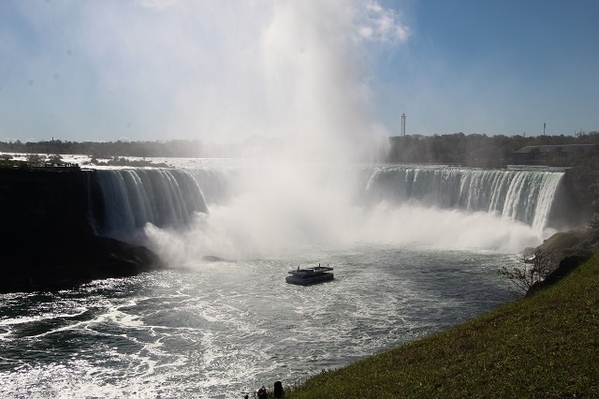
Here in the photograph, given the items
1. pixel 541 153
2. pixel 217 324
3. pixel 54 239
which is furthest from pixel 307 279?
pixel 541 153

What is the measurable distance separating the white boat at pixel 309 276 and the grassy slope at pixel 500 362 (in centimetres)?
1306

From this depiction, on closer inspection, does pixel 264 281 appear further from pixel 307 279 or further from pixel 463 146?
pixel 463 146

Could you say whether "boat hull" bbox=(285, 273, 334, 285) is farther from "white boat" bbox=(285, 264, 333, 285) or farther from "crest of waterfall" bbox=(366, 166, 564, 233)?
"crest of waterfall" bbox=(366, 166, 564, 233)

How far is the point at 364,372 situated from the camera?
1265cm

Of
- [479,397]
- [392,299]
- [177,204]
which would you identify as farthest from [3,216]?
[479,397]

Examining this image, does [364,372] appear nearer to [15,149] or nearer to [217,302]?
[217,302]

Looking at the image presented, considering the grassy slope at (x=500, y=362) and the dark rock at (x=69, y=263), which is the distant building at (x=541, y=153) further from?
the grassy slope at (x=500, y=362)

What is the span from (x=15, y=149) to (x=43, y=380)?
9992cm

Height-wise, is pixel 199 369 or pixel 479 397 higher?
pixel 479 397

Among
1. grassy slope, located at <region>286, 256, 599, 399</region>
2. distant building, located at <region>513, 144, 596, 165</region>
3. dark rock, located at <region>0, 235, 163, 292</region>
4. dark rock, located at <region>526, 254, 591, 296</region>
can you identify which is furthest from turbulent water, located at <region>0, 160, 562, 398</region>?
distant building, located at <region>513, 144, 596, 165</region>

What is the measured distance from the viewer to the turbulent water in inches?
673

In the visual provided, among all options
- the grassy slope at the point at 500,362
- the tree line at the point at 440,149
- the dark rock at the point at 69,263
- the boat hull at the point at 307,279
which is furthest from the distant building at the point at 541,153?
the grassy slope at the point at 500,362

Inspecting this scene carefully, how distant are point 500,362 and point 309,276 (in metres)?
16.9

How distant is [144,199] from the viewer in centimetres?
3700
